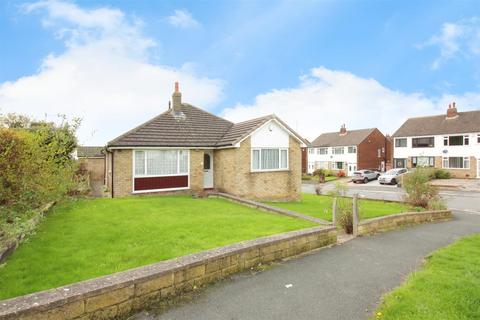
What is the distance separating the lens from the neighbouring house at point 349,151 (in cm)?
5012

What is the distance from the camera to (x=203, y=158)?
717 inches

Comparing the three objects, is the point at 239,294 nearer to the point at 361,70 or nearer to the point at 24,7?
the point at 24,7

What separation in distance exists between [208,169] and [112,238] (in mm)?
11648

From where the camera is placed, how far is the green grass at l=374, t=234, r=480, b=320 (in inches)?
166

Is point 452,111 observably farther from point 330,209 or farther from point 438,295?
point 438,295

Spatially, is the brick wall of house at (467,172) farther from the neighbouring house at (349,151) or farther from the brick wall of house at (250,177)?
the brick wall of house at (250,177)

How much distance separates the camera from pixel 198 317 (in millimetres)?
4207

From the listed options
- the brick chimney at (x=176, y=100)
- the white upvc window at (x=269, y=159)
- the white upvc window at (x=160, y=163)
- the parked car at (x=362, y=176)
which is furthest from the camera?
the parked car at (x=362, y=176)

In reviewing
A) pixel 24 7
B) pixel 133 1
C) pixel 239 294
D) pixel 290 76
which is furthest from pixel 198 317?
pixel 290 76

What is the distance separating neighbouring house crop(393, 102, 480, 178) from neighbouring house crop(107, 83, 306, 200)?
29.2 metres

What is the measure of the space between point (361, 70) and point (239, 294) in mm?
17405

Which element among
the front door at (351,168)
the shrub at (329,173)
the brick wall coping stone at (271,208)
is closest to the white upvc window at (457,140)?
the front door at (351,168)

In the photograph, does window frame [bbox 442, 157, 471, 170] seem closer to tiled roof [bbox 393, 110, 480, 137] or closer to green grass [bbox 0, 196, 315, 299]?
tiled roof [bbox 393, 110, 480, 137]

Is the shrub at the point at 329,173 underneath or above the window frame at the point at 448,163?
underneath
